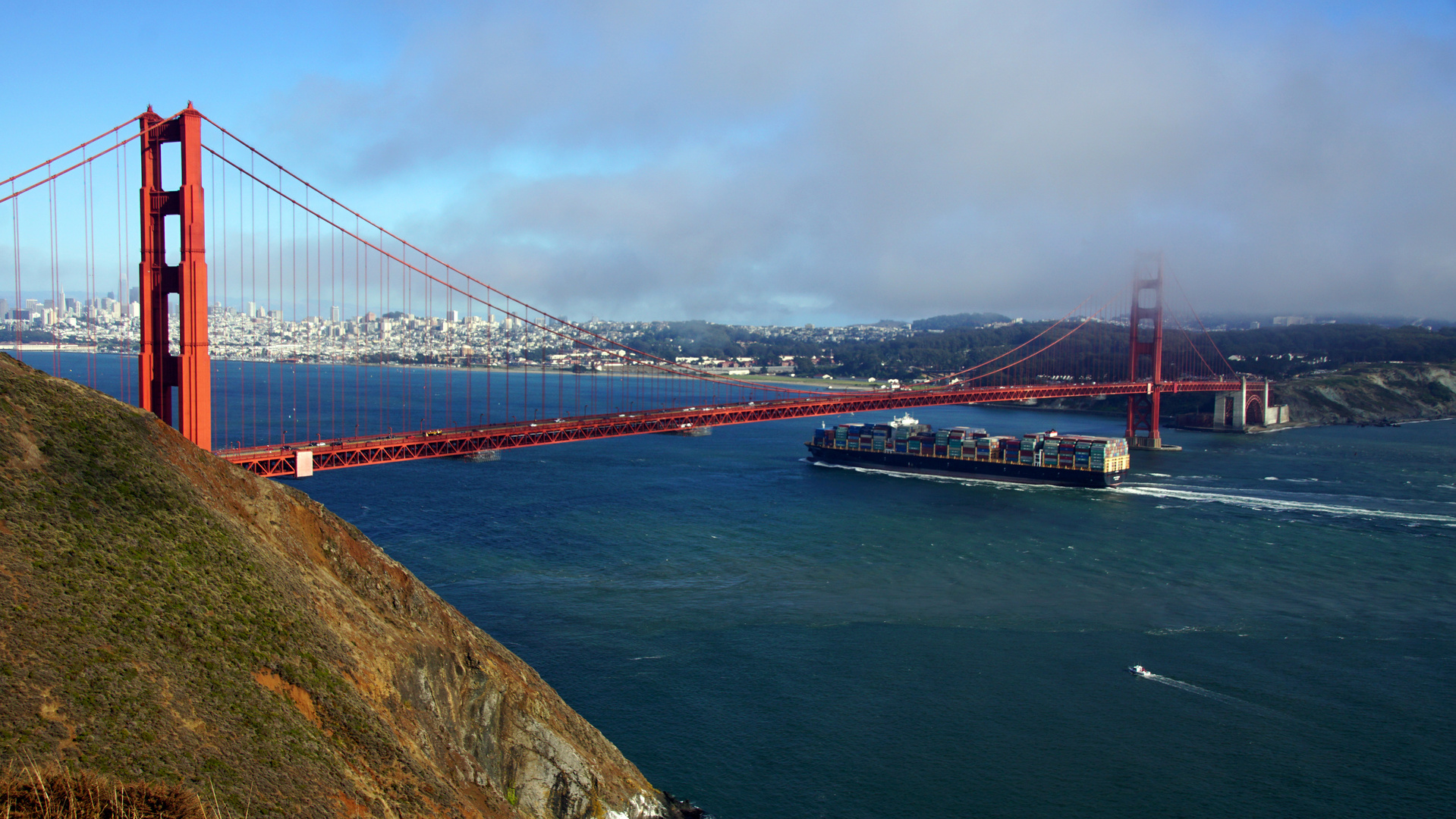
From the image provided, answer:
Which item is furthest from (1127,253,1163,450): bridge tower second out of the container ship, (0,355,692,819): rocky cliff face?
(0,355,692,819): rocky cliff face

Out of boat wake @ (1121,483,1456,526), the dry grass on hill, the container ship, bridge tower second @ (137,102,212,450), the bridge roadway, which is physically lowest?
boat wake @ (1121,483,1456,526)

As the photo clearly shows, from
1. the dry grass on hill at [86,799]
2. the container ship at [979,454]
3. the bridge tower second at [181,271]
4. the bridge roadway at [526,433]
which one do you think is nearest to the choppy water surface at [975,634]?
the bridge roadway at [526,433]

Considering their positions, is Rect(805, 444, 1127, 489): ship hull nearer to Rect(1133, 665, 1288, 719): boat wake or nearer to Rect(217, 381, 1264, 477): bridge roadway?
Rect(217, 381, 1264, 477): bridge roadway

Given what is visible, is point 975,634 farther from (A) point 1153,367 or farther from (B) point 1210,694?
(A) point 1153,367

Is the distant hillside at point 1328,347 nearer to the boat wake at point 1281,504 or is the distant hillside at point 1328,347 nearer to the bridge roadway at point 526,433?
the boat wake at point 1281,504

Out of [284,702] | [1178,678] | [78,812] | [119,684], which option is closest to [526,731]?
[284,702]

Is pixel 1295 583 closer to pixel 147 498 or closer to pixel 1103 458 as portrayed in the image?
pixel 1103 458
